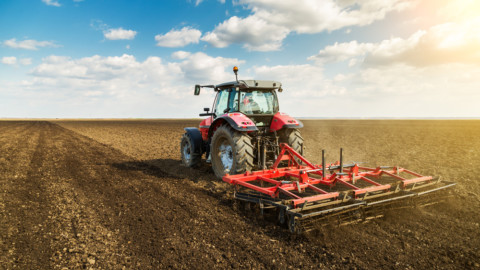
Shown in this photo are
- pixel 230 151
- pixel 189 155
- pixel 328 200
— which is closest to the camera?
pixel 328 200

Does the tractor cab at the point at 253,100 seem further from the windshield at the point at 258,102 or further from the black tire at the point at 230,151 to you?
the black tire at the point at 230,151

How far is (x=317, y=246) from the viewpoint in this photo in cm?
346

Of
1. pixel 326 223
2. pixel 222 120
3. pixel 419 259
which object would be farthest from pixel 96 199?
pixel 419 259

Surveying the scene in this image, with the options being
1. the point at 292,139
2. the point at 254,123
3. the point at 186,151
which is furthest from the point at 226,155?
the point at 186,151

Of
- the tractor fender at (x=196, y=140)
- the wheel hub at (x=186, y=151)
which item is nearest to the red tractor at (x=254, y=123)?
the tractor fender at (x=196, y=140)

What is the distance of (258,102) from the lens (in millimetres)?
6824

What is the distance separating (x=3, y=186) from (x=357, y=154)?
10.7 meters

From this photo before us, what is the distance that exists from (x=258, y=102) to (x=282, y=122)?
77 centimetres

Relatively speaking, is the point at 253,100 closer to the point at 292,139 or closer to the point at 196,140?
the point at 292,139

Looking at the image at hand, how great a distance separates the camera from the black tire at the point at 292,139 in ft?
21.6

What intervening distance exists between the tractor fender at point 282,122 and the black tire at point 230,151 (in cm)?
85

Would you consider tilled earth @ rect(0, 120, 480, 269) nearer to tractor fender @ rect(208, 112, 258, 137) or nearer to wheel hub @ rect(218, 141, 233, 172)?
wheel hub @ rect(218, 141, 233, 172)

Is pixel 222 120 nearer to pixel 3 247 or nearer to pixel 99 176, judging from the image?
pixel 99 176

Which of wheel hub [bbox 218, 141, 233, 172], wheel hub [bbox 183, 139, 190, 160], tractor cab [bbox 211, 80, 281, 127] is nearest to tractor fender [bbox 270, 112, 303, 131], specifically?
tractor cab [bbox 211, 80, 281, 127]
